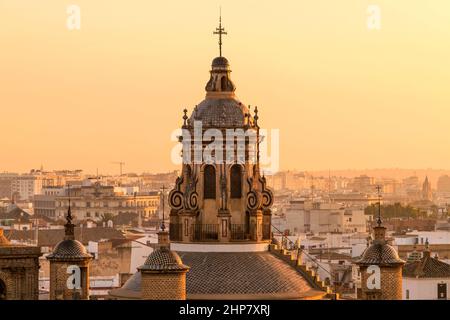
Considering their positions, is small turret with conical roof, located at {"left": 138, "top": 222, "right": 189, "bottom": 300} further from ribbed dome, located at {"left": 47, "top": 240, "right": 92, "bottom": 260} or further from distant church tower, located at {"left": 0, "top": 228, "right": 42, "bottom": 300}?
distant church tower, located at {"left": 0, "top": 228, "right": 42, "bottom": 300}

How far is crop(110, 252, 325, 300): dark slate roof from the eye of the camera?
56.0 metres

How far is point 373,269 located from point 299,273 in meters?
1.59

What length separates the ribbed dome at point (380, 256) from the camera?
58284mm

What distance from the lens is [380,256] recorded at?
58500mm

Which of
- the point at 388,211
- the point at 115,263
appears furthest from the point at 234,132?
the point at 388,211

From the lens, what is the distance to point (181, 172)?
58719 millimetres

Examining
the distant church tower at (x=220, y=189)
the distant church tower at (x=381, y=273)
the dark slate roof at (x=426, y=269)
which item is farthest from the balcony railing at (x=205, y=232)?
the dark slate roof at (x=426, y=269)

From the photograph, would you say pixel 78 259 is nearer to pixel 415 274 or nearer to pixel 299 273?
pixel 299 273

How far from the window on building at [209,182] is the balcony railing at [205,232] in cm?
67

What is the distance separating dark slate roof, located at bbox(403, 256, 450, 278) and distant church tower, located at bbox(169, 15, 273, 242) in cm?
3582

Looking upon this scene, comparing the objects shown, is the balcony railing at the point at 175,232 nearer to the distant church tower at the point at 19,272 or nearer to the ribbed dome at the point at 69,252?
the ribbed dome at the point at 69,252

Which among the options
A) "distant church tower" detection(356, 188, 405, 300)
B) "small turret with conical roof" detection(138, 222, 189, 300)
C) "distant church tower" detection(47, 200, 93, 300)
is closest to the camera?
"small turret with conical roof" detection(138, 222, 189, 300)

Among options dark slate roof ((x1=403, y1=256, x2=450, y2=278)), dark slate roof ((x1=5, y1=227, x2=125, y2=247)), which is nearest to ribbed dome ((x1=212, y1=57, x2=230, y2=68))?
dark slate roof ((x1=403, y1=256, x2=450, y2=278))

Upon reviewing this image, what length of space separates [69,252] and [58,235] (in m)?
69.3
